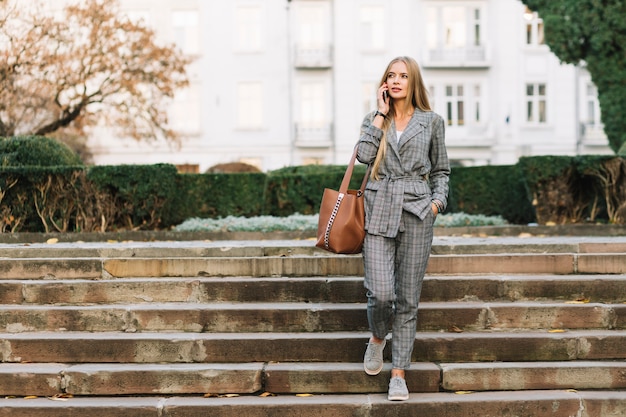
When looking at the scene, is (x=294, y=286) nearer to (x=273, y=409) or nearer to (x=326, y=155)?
(x=273, y=409)

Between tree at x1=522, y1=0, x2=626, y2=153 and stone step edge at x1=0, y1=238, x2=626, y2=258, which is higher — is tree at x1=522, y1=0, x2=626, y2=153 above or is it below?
above

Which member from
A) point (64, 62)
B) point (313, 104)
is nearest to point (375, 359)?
point (64, 62)

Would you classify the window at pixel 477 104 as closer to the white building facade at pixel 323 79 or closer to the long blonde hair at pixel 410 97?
the white building facade at pixel 323 79

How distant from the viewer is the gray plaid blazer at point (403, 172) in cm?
395

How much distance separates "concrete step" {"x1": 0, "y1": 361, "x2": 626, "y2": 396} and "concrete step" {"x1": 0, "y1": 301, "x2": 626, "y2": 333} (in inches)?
21.3

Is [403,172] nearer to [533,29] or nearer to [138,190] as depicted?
[138,190]

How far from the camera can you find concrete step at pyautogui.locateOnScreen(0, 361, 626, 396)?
440cm

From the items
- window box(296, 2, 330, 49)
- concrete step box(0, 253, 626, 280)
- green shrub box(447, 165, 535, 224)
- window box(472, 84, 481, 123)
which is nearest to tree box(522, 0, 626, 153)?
green shrub box(447, 165, 535, 224)

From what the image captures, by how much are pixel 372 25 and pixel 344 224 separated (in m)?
23.1

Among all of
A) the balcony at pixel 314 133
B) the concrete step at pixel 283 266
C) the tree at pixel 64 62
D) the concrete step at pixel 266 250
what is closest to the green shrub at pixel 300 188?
the concrete step at pixel 266 250

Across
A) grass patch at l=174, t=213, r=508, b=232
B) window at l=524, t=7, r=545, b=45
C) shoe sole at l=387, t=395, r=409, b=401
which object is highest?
window at l=524, t=7, r=545, b=45

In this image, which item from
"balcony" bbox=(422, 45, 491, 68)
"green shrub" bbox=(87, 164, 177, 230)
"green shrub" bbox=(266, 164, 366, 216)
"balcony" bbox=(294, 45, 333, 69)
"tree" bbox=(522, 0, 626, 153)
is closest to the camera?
"green shrub" bbox=(87, 164, 177, 230)

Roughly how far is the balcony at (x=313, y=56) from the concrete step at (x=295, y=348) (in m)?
21.6

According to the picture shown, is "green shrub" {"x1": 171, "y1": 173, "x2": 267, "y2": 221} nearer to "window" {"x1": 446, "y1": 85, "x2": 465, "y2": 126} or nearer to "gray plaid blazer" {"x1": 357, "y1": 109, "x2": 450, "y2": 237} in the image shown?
"gray plaid blazer" {"x1": 357, "y1": 109, "x2": 450, "y2": 237}
